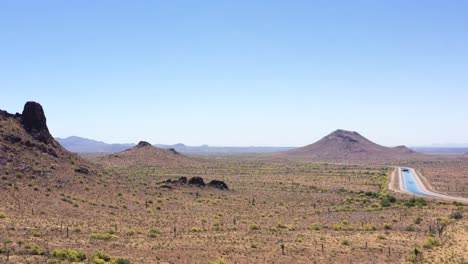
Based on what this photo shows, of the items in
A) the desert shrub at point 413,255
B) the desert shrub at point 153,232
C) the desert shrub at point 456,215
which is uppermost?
the desert shrub at point 153,232

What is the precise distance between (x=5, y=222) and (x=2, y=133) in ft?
86.5

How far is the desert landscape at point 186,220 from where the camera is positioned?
31094 mm

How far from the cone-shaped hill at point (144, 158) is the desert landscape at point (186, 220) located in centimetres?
7350

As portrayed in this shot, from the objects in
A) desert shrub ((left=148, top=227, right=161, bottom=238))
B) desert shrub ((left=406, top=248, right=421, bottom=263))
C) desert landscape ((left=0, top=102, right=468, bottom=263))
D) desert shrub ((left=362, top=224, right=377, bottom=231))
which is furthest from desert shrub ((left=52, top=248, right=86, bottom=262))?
desert shrub ((left=362, top=224, right=377, bottom=231))

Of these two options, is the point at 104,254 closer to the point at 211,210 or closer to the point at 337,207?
the point at 211,210

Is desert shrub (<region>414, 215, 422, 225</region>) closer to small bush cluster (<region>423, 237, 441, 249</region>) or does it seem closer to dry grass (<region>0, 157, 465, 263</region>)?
dry grass (<region>0, 157, 465, 263</region>)

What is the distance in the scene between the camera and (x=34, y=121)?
213ft

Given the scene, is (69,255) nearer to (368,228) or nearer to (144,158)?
(368,228)

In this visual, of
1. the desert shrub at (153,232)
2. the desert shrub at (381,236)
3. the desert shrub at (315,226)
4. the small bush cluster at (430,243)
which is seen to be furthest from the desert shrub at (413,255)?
the desert shrub at (153,232)

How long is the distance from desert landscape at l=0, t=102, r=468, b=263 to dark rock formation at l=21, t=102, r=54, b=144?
6.1 inches

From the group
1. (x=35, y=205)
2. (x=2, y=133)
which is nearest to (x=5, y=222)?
(x=35, y=205)

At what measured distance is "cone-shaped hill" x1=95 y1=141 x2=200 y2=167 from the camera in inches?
5664

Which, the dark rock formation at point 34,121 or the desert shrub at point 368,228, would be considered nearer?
the desert shrub at point 368,228

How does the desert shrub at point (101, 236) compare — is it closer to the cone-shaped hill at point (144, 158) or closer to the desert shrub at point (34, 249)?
the desert shrub at point (34, 249)
